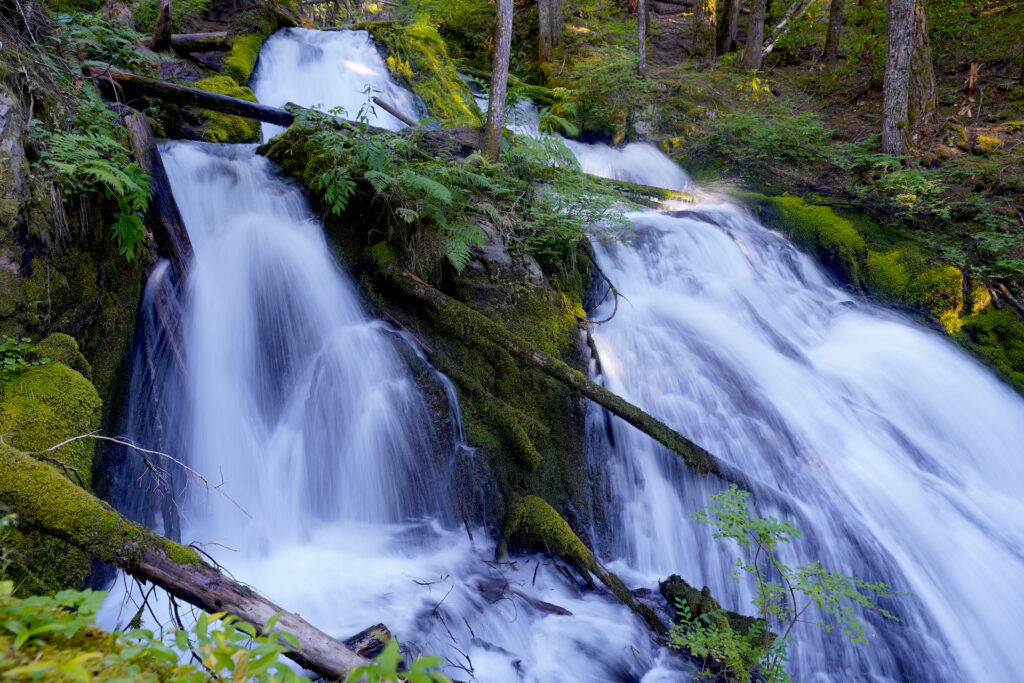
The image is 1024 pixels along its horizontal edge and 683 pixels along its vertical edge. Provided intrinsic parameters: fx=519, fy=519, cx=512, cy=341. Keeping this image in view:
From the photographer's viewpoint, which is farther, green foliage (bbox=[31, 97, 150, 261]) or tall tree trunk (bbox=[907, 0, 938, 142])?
tall tree trunk (bbox=[907, 0, 938, 142])

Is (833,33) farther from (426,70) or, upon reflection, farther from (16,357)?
(16,357)

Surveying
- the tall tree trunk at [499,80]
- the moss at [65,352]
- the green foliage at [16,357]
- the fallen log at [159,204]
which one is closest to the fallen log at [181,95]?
the fallen log at [159,204]

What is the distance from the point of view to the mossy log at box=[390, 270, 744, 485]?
4.41 meters

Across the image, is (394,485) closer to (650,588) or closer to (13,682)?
(650,588)

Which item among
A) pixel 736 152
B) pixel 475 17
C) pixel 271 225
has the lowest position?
pixel 271 225

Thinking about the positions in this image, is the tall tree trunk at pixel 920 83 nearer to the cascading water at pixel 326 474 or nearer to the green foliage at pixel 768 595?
the green foliage at pixel 768 595

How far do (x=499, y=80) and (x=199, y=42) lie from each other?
6.43 meters

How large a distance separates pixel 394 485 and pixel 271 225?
3215 mm

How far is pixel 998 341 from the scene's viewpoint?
259 inches

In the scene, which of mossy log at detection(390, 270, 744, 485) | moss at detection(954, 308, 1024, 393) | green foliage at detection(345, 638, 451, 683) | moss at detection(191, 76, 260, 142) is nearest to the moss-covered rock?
green foliage at detection(345, 638, 451, 683)

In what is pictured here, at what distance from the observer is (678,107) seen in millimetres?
11398

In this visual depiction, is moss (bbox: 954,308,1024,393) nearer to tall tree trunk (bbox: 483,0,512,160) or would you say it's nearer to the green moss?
tall tree trunk (bbox: 483,0,512,160)

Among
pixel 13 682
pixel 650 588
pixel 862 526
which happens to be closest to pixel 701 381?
pixel 862 526

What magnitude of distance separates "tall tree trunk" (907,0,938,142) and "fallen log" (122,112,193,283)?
1115 cm
